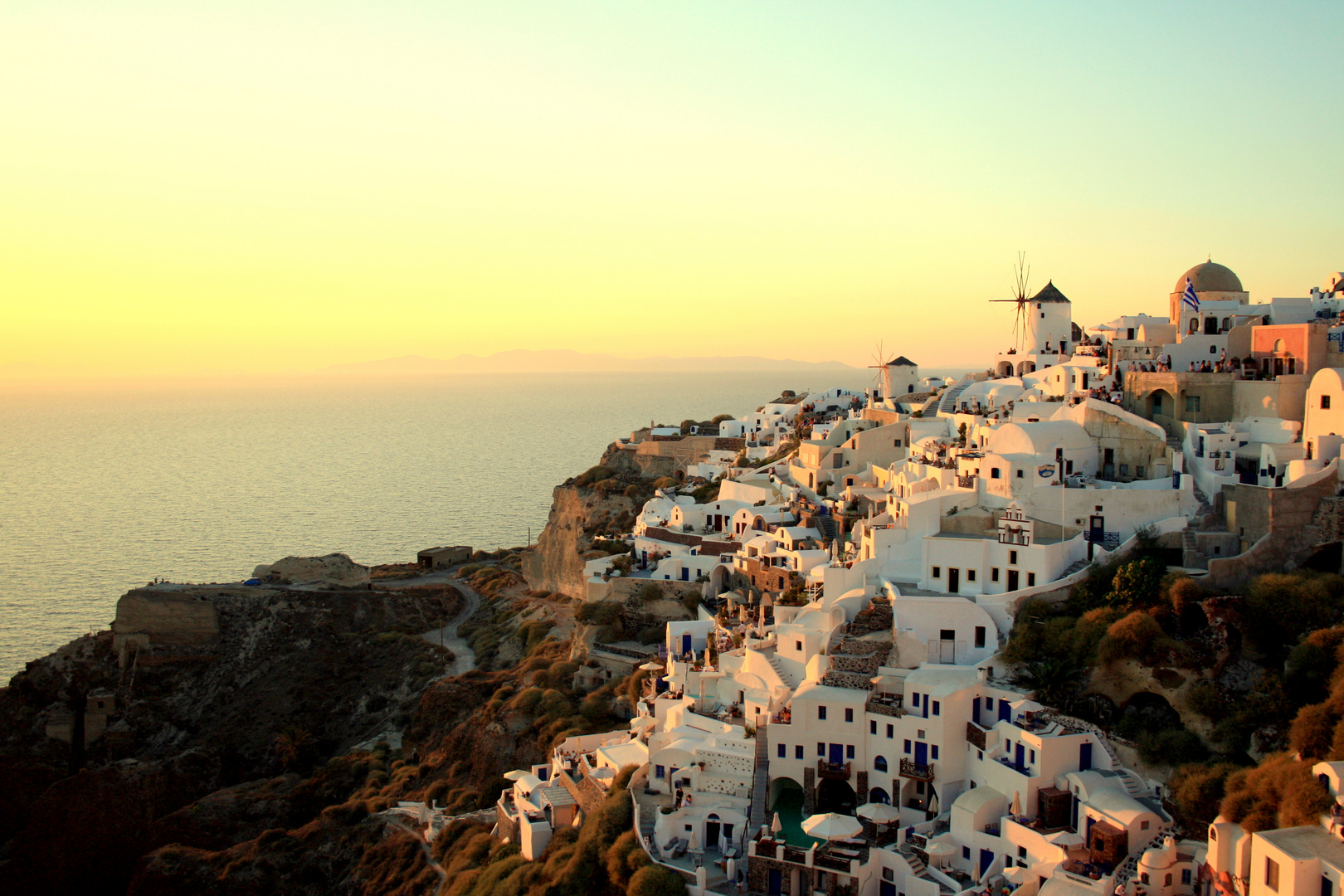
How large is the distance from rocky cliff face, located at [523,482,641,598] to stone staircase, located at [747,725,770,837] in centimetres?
2124

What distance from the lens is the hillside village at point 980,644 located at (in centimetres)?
1767

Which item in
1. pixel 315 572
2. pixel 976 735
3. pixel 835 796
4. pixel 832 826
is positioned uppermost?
pixel 976 735

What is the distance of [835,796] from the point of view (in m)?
21.2

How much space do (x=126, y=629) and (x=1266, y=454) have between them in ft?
145

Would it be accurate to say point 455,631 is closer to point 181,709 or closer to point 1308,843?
point 181,709

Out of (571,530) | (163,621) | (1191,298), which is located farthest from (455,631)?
(1191,298)

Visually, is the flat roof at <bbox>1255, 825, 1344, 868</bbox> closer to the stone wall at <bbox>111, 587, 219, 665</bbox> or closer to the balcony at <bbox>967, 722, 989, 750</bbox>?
the balcony at <bbox>967, 722, 989, 750</bbox>

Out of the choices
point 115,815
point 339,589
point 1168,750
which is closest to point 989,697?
point 1168,750

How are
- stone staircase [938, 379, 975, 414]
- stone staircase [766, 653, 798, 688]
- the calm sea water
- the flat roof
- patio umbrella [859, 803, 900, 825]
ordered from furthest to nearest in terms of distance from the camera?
the calm sea water
stone staircase [938, 379, 975, 414]
stone staircase [766, 653, 798, 688]
patio umbrella [859, 803, 900, 825]
the flat roof

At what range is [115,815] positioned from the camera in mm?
33219

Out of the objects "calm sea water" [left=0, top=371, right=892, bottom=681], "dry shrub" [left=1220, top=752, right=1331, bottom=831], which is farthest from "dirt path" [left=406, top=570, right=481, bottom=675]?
"dry shrub" [left=1220, top=752, right=1331, bottom=831]

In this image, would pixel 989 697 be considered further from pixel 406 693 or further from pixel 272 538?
pixel 272 538

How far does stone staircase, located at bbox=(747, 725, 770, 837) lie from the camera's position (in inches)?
805

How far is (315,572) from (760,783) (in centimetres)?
3416
